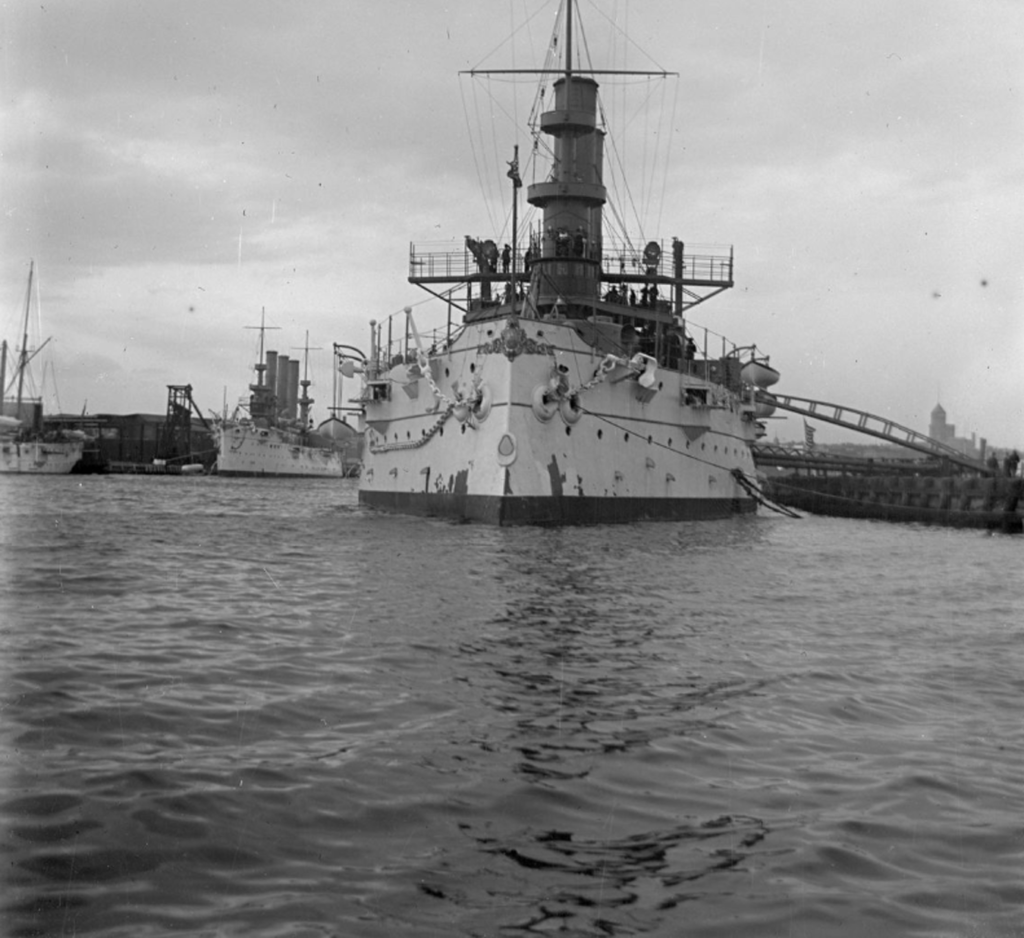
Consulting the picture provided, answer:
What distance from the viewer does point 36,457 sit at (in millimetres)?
83375

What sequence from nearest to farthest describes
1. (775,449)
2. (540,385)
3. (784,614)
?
(784,614) → (540,385) → (775,449)

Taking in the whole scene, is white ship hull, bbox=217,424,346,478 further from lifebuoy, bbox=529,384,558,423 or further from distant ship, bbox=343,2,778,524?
lifebuoy, bbox=529,384,558,423

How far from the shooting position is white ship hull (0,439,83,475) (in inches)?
A: 3268

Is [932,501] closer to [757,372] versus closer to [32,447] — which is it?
[757,372]

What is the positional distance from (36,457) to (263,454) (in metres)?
21.7

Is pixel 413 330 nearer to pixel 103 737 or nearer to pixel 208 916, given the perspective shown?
pixel 103 737

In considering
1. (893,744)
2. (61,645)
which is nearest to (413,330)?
(61,645)

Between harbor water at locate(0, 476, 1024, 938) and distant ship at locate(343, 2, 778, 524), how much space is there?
495 inches

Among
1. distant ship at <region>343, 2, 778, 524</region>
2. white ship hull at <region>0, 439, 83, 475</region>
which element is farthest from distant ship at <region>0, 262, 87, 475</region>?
distant ship at <region>343, 2, 778, 524</region>

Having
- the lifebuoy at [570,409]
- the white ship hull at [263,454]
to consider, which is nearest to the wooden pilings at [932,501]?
the lifebuoy at [570,409]

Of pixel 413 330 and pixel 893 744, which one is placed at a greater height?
pixel 413 330

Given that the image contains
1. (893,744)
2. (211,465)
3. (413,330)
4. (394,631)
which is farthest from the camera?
(211,465)

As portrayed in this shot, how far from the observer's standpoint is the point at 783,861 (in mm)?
4492

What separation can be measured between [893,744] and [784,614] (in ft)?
18.1
